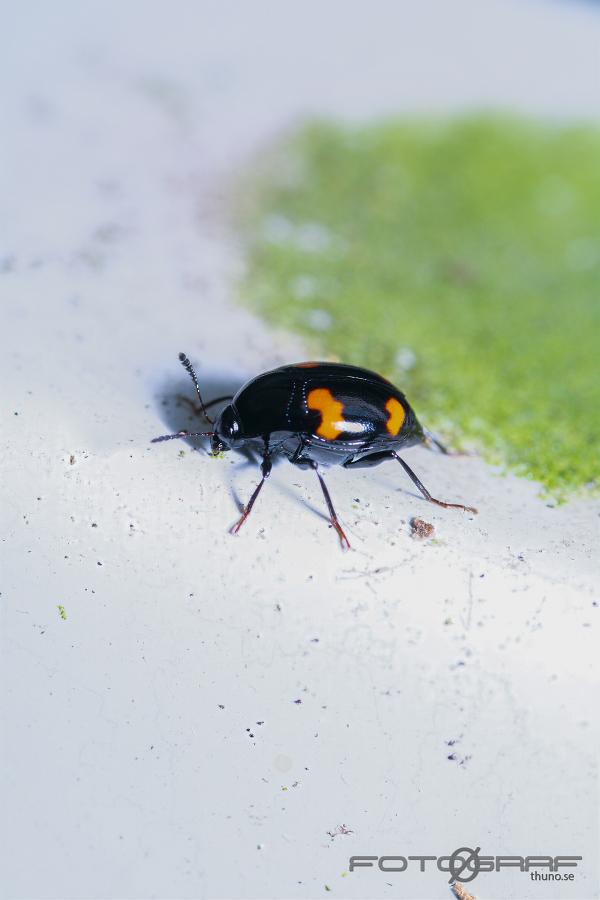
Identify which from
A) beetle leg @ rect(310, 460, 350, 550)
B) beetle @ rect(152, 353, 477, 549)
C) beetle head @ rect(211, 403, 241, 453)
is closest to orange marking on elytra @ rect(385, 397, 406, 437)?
beetle @ rect(152, 353, 477, 549)

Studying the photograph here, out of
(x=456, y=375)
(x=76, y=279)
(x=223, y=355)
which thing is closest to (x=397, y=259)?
(x=456, y=375)

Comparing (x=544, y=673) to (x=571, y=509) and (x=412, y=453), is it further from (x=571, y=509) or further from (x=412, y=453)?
(x=412, y=453)

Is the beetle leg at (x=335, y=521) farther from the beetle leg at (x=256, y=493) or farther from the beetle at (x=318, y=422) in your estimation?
the beetle leg at (x=256, y=493)

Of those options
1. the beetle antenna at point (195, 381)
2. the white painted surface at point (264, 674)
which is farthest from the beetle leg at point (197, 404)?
the white painted surface at point (264, 674)

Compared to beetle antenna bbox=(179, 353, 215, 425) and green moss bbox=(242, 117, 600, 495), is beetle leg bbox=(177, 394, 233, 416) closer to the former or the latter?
beetle antenna bbox=(179, 353, 215, 425)

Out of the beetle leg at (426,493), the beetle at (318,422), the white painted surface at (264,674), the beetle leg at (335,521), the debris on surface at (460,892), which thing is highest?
the beetle at (318,422)
